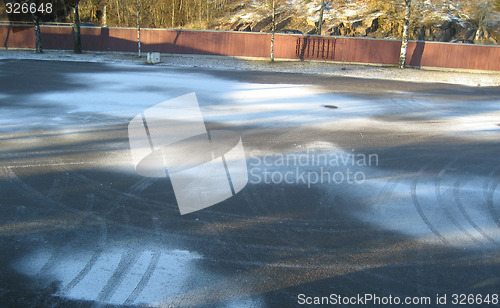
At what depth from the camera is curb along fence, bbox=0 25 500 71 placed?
101 ft

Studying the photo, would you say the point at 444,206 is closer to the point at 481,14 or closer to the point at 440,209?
the point at 440,209

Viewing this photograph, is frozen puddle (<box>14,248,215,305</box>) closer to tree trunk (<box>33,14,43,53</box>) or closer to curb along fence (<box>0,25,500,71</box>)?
curb along fence (<box>0,25,500,71</box>)

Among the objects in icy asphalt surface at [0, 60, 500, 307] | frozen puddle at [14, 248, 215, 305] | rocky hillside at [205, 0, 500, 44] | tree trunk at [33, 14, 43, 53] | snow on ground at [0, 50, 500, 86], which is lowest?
frozen puddle at [14, 248, 215, 305]

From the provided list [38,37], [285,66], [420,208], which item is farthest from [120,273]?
[38,37]

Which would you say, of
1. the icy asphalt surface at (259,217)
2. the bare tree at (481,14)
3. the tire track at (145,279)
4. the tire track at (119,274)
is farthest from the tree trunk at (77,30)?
the bare tree at (481,14)

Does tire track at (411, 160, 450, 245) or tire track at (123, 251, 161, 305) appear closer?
tire track at (123, 251, 161, 305)

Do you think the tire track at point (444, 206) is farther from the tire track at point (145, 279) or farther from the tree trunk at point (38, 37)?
the tree trunk at point (38, 37)

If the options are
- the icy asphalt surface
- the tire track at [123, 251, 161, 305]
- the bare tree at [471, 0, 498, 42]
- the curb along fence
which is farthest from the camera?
the bare tree at [471, 0, 498, 42]

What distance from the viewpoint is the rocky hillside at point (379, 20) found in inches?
1617

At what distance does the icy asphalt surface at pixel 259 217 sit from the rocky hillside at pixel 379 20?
29.0m

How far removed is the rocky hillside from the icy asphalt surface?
2897 centimetres

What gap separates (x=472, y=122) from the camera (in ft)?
50.5

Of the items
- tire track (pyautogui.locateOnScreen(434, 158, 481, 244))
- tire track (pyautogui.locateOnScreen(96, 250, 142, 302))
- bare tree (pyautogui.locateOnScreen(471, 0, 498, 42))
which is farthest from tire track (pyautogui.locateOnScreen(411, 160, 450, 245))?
bare tree (pyautogui.locateOnScreen(471, 0, 498, 42))

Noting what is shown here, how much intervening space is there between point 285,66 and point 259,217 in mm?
24207
